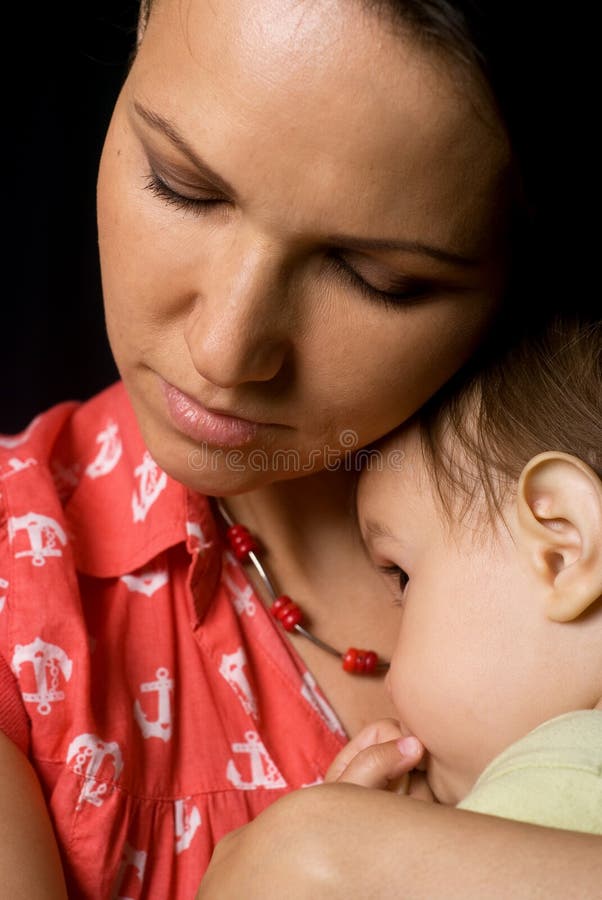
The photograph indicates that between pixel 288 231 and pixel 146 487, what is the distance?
481mm

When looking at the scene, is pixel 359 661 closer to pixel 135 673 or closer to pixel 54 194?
pixel 135 673

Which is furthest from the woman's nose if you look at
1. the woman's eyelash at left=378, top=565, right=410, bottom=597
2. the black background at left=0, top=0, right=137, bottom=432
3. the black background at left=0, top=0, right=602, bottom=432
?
the black background at left=0, top=0, right=137, bottom=432

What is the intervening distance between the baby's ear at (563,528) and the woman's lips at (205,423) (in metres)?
0.27

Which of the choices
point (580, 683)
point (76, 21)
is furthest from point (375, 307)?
point (76, 21)

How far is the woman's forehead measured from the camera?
3.27 feet

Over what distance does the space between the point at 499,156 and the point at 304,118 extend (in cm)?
18

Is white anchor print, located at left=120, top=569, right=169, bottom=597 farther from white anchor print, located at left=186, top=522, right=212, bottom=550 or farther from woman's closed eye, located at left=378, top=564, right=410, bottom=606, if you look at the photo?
woman's closed eye, located at left=378, top=564, right=410, bottom=606

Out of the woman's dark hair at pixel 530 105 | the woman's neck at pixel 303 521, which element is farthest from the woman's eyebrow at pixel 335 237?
the woman's neck at pixel 303 521

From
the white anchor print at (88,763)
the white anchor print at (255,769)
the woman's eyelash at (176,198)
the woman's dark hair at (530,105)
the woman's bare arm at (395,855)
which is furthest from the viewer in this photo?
the white anchor print at (255,769)

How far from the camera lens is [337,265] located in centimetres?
111

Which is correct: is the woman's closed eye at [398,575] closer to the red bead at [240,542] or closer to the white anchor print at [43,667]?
the red bead at [240,542]

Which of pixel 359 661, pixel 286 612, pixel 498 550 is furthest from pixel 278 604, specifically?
pixel 498 550

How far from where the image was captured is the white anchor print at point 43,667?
1229 mm

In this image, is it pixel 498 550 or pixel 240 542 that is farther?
pixel 240 542
